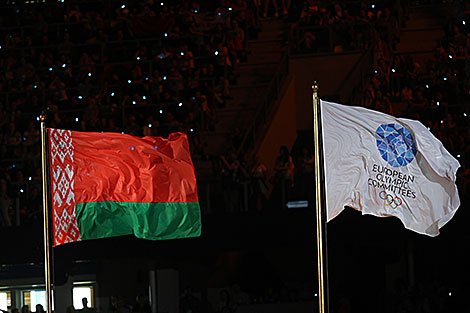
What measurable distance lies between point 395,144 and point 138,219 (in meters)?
3.55

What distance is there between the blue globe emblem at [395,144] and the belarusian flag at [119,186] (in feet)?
8.88

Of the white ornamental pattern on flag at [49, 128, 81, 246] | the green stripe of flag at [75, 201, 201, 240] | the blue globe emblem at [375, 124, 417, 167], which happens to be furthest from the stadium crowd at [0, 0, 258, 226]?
the blue globe emblem at [375, 124, 417, 167]

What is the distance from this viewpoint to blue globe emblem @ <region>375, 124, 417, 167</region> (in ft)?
47.1

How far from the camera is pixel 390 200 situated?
14211mm

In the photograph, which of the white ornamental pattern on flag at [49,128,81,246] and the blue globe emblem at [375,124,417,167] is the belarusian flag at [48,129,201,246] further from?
the blue globe emblem at [375,124,417,167]

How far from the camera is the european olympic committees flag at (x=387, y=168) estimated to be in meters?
14.2

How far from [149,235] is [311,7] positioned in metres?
14.7

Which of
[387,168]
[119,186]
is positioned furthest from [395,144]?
[119,186]

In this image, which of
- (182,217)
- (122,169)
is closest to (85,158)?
(122,169)

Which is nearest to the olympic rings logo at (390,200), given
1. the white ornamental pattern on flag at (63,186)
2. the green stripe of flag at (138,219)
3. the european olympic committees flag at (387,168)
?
the european olympic committees flag at (387,168)

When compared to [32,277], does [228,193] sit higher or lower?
higher

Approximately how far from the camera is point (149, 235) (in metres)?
14.7

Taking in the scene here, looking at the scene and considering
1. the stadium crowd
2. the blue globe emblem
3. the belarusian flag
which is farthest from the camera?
the stadium crowd

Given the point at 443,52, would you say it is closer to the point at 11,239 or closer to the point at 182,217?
the point at 11,239
